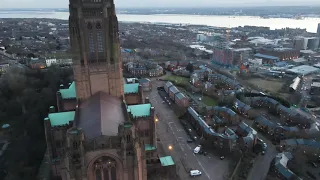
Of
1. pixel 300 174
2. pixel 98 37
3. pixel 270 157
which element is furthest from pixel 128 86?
pixel 300 174

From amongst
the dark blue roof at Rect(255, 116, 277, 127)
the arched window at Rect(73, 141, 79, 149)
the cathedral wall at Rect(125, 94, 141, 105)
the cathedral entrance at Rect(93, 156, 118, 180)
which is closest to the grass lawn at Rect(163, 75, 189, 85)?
the dark blue roof at Rect(255, 116, 277, 127)

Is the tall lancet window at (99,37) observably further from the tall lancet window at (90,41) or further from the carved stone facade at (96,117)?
the tall lancet window at (90,41)

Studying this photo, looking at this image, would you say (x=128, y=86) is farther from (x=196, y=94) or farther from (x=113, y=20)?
(x=196, y=94)

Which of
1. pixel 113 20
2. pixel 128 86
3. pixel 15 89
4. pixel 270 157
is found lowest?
pixel 270 157

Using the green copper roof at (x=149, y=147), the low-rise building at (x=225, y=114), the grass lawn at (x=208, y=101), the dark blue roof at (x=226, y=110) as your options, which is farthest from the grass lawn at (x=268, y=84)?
the green copper roof at (x=149, y=147)

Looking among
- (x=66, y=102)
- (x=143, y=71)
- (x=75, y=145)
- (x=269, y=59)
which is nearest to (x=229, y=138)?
(x=66, y=102)

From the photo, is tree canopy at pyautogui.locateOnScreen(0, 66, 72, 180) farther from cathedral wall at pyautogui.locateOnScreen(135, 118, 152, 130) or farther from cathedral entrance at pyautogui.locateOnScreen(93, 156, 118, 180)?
cathedral entrance at pyautogui.locateOnScreen(93, 156, 118, 180)
